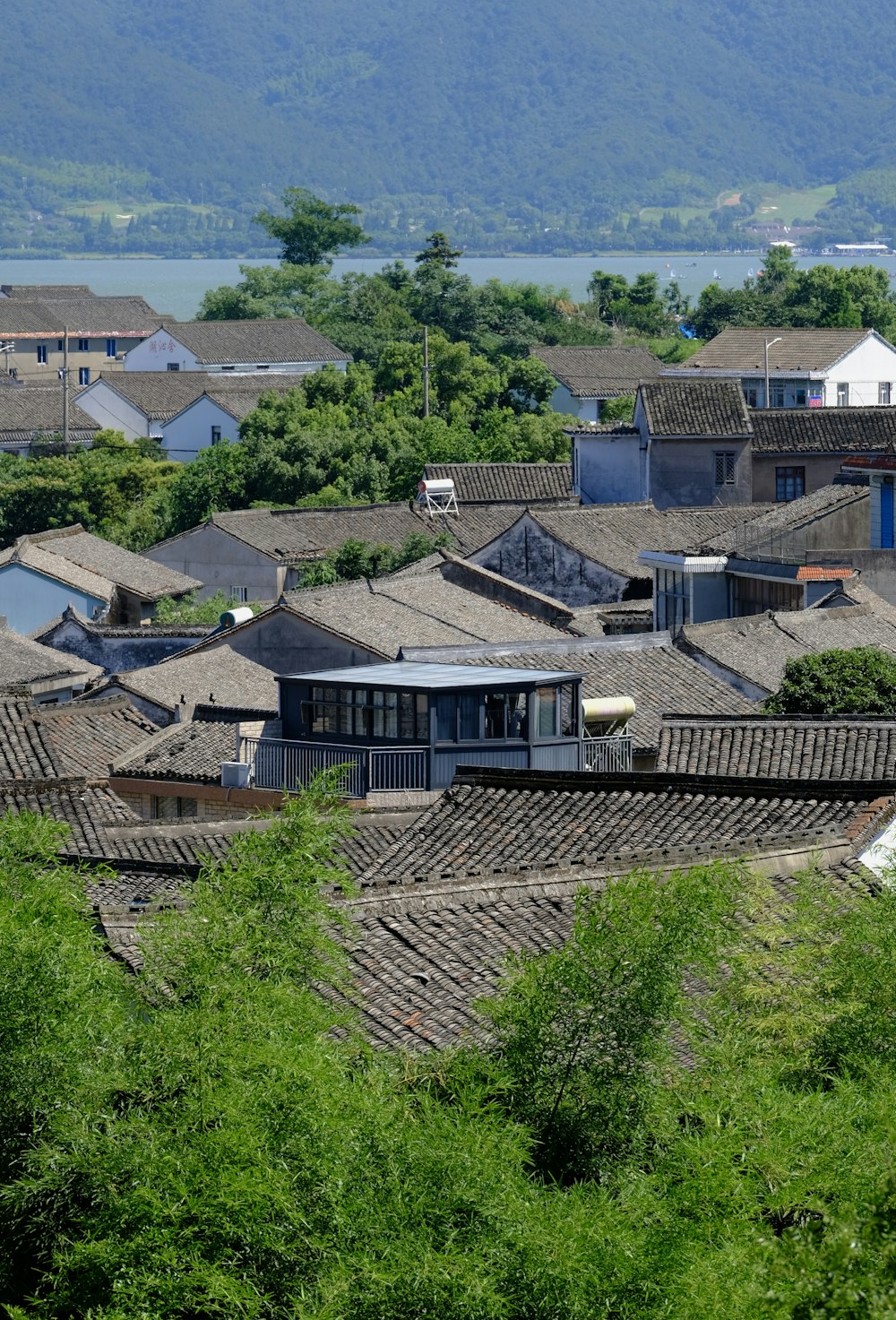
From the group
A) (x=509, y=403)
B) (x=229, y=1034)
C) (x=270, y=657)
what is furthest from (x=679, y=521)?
(x=229, y=1034)

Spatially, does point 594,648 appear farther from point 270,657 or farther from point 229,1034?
point 229,1034

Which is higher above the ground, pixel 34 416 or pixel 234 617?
pixel 34 416

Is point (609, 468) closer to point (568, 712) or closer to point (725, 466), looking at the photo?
point (725, 466)

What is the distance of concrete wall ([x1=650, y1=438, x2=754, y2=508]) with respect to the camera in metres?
48.3

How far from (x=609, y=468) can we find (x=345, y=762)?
29043 millimetres

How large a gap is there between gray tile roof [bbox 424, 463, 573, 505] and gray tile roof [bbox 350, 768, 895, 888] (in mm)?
31943

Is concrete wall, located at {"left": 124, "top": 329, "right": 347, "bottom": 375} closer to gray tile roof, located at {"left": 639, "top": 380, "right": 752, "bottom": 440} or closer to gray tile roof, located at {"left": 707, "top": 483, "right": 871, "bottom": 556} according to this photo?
gray tile roof, located at {"left": 639, "top": 380, "right": 752, "bottom": 440}

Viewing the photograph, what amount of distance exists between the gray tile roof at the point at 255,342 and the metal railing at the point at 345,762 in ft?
201

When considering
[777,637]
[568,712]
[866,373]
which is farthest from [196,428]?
[568,712]

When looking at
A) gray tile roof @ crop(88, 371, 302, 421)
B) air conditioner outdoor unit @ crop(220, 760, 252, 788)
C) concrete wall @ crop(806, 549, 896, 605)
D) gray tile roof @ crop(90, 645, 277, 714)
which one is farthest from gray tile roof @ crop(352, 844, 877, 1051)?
gray tile roof @ crop(88, 371, 302, 421)

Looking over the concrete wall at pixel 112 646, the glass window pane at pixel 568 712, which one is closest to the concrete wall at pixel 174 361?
the concrete wall at pixel 112 646

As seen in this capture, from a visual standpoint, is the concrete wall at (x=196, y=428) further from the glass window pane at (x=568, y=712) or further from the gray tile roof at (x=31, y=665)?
the glass window pane at (x=568, y=712)

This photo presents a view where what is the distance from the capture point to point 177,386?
79.1 meters

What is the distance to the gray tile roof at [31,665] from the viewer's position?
32562mm
